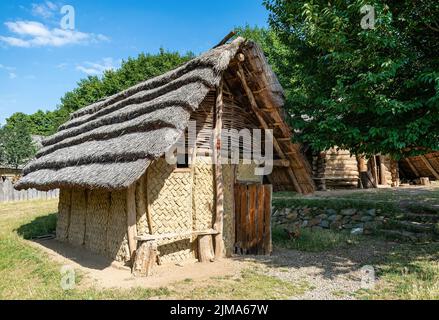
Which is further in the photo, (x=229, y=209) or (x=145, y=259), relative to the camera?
(x=229, y=209)

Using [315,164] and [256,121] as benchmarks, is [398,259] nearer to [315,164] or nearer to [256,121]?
[256,121]

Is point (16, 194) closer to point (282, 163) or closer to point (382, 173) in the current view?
point (282, 163)

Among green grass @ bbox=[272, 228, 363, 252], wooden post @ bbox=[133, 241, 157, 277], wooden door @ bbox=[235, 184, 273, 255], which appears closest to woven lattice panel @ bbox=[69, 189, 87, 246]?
wooden post @ bbox=[133, 241, 157, 277]

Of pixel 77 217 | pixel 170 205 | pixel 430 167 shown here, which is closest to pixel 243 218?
pixel 170 205

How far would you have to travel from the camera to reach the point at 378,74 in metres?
6.24

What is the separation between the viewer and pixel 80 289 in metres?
5.98

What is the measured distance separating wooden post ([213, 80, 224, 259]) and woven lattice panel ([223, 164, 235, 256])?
0.32 m

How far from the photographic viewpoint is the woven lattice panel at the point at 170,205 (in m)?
7.55

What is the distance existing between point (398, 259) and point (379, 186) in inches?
433

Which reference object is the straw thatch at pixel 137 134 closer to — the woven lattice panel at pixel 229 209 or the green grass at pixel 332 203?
the woven lattice panel at pixel 229 209

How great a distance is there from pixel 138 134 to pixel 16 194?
752 inches

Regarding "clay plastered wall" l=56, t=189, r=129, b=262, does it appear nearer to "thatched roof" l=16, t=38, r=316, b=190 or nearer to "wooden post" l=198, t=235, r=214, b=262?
"thatched roof" l=16, t=38, r=316, b=190

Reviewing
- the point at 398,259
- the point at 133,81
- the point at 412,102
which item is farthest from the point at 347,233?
the point at 133,81

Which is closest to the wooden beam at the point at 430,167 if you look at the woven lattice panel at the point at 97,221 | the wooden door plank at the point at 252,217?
the wooden door plank at the point at 252,217
